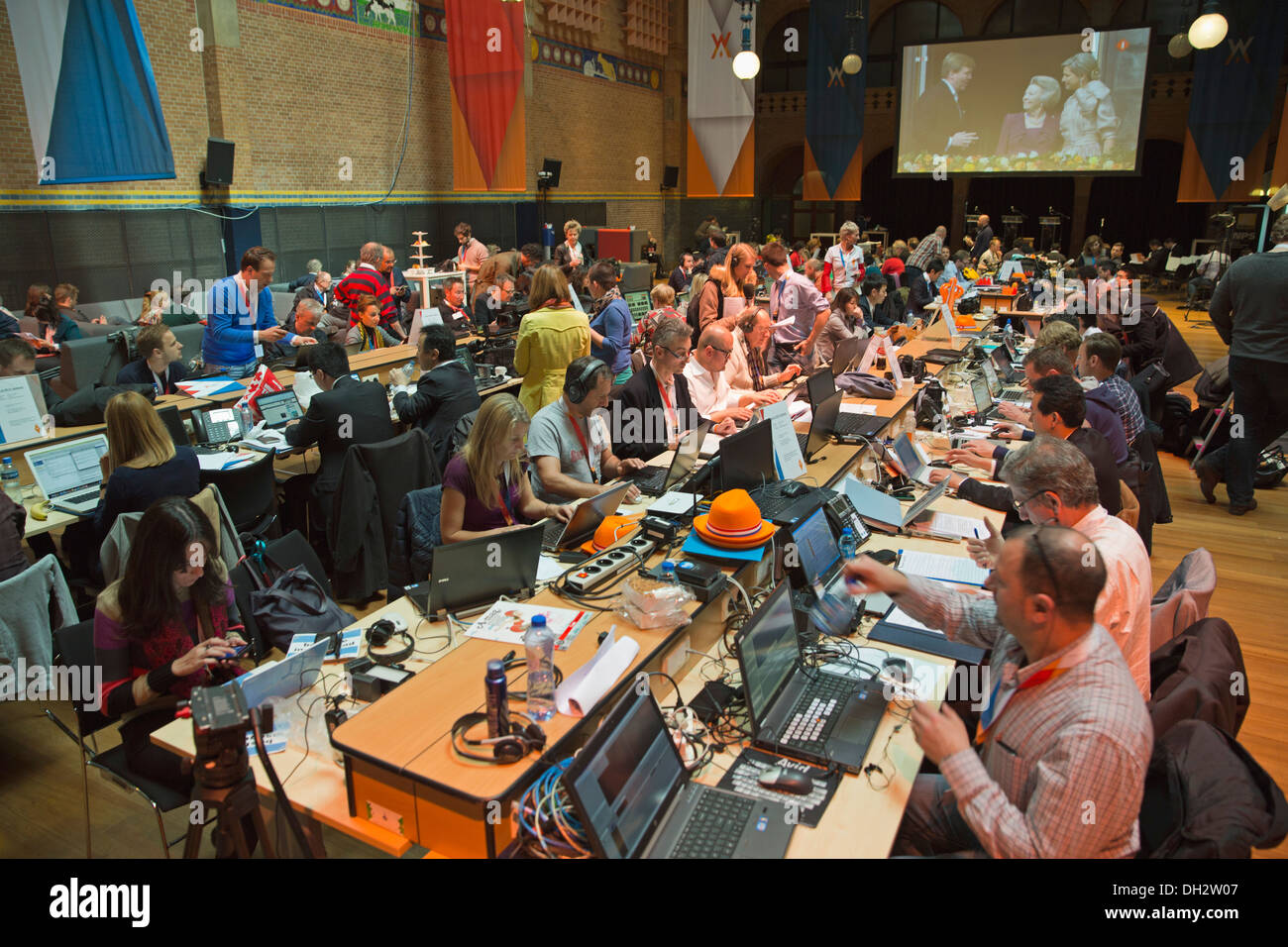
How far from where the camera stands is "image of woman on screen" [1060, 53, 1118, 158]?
17047 millimetres

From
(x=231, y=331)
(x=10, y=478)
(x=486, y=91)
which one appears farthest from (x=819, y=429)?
(x=486, y=91)

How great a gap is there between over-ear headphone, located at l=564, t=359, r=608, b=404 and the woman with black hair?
66.0 inches

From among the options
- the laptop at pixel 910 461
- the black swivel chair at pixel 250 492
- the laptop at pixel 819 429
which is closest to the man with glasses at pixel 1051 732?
the laptop at pixel 819 429

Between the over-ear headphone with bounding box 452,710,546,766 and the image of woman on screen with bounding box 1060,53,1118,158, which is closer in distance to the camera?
the over-ear headphone with bounding box 452,710,546,766

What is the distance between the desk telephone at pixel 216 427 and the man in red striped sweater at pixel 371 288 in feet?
7.83

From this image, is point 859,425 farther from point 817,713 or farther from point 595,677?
point 595,677

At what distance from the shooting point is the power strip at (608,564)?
9.56 ft

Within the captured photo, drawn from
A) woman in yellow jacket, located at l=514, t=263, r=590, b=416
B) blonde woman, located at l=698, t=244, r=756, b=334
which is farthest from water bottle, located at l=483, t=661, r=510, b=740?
blonde woman, located at l=698, t=244, r=756, b=334

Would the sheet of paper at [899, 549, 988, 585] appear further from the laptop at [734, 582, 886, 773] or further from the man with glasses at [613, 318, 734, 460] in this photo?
the man with glasses at [613, 318, 734, 460]

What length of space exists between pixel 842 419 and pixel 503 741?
3.52 meters

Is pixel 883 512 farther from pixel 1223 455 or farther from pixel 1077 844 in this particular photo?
pixel 1223 455

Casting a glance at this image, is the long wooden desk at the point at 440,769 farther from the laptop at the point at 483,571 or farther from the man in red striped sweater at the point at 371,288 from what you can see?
the man in red striped sweater at the point at 371,288

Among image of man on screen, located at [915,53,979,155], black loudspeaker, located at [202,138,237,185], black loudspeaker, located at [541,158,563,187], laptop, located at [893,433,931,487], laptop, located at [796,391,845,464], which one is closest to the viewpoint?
laptop, located at [796,391,845,464]

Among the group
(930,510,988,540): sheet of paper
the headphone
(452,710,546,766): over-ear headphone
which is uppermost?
(452,710,546,766): over-ear headphone
